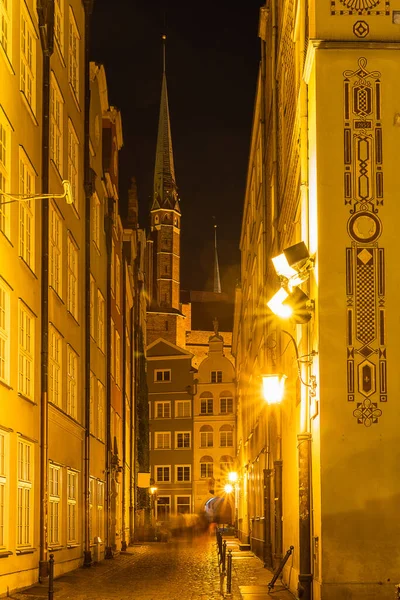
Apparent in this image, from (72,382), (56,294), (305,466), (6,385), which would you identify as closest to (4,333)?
(6,385)

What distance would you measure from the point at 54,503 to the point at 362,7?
1303cm

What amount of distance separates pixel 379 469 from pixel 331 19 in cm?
649

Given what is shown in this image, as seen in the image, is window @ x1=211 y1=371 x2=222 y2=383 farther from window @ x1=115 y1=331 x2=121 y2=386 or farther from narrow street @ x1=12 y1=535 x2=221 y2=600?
narrow street @ x1=12 y1=535 x2=221 y2=600

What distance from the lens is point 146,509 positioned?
2168 inches

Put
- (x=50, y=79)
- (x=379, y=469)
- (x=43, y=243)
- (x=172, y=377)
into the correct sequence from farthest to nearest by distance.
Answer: (x=172, y=377) → (x=50, y=79) → (x=43, y=243) → (x=379, y=469)

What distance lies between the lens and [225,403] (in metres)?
76.0

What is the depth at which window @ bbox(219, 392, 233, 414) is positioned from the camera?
75.9m

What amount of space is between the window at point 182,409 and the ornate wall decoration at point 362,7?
62062 mm

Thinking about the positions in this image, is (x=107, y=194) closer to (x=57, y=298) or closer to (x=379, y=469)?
(x=57, y=298)

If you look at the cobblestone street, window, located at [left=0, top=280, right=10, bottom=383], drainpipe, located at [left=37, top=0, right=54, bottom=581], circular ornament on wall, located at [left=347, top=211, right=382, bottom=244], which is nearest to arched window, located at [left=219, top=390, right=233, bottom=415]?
the cobblestone street

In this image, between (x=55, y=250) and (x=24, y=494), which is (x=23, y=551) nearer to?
(x=24, y=494)

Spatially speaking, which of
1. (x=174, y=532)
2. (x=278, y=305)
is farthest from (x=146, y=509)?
(x=278, y=305)

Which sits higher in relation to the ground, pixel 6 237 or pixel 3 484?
pixel 6 237

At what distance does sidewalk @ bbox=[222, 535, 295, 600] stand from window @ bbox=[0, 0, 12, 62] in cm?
1022
